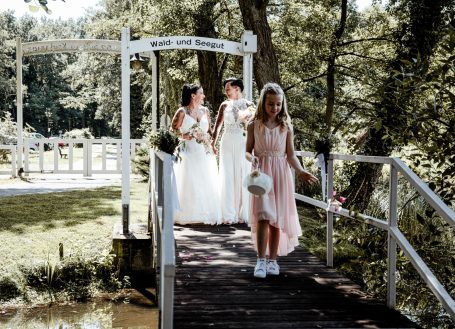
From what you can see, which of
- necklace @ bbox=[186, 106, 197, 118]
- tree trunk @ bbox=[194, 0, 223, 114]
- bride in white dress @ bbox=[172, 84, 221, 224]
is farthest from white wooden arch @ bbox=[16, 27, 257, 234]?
tree trunk @ bbox=[194, 0, 223, 114]

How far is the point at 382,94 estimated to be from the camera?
6.36 meters

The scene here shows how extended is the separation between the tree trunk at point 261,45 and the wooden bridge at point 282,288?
5.48 metres

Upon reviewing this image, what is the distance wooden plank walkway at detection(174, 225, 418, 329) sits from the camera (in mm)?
5180

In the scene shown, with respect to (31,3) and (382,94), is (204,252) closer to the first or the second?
(382,94)

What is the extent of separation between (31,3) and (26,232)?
584 cm

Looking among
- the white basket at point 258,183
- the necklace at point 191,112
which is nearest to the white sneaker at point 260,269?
the white basket at point 258,183

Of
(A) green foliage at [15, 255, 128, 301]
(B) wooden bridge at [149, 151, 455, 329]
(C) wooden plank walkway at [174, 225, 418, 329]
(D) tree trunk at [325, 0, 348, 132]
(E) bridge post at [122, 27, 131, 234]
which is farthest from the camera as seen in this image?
(D) tree trunk at [325, 0, 348, 132]

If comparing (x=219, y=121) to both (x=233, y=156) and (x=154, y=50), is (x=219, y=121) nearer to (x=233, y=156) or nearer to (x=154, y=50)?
(x=233, y=156)

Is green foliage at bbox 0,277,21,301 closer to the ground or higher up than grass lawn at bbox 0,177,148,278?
closer to the ground

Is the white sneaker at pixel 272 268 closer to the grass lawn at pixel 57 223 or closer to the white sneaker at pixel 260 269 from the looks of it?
Answer: the white sneaker at pixel 260 269

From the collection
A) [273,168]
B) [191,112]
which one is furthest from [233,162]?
[273,168]

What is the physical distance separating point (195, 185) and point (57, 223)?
12.5 feet

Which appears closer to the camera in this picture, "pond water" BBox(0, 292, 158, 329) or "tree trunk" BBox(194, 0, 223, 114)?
"pond water" BBox(0, 292, 158, 329)

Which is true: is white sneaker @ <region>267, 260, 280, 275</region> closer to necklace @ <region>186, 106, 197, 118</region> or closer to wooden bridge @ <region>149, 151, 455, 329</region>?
wooden bridge @ <region>149, 151, 455, 329</region>
